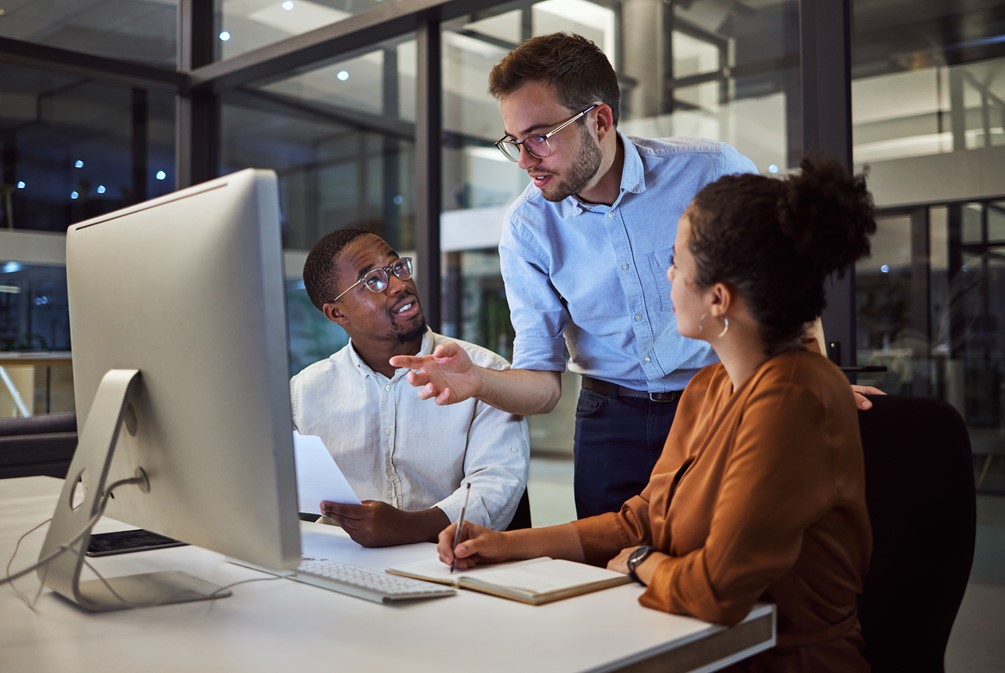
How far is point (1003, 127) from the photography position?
2.51 meters

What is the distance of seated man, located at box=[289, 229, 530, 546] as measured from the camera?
2076 mm

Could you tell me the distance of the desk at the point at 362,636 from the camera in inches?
39.9

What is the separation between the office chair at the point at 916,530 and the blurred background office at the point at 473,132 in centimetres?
45

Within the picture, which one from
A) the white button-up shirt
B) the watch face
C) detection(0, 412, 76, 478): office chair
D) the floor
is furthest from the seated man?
detection(0, 412, 76, 478): office chair

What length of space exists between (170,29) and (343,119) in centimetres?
104

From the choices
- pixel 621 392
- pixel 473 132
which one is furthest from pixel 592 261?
pixel 473 132

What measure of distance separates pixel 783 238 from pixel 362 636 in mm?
786

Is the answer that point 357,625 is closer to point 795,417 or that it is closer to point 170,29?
point 795,417

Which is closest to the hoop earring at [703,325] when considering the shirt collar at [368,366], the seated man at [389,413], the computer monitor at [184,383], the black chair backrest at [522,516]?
the computer monitor at [184,383]

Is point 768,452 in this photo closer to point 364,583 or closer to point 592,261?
point 364,583

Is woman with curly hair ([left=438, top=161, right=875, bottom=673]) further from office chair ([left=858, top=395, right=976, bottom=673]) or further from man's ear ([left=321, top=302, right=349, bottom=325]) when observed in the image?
man's ear ([left=321, top=302, right=349, bottom=325])

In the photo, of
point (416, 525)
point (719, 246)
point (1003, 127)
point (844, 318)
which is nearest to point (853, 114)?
point (1003, 127)

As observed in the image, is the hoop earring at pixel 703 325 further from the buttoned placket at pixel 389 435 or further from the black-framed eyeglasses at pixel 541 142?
the buttoned placket at pixel 389 435

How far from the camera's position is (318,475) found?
→ 5.05 ft
